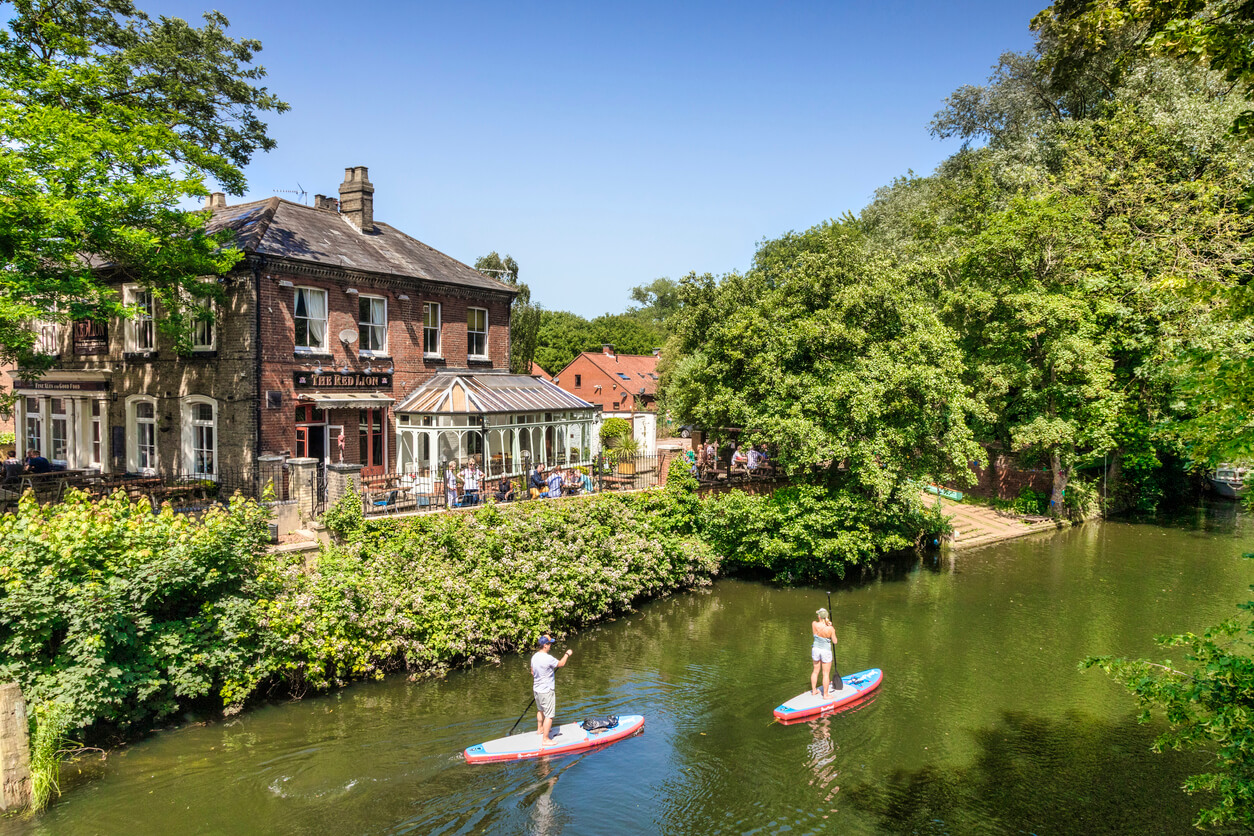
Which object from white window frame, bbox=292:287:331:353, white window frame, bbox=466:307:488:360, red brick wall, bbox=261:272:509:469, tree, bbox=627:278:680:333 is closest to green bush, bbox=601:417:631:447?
red brick wall, bbox=261:272:509:469

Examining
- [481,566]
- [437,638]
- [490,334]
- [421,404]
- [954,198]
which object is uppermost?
[954,198]

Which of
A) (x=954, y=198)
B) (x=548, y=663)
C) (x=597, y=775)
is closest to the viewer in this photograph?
(x=597, y=775)

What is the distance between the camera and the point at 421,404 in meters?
22.0

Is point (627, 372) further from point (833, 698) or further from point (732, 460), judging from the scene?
point (833, 698)

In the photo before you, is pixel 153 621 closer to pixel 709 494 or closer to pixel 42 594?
pixel 42 594

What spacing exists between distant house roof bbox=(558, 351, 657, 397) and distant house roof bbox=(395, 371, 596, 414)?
31200mm

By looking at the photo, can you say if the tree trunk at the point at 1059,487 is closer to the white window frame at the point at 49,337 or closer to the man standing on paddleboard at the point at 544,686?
the man standing on paddleboard at the point at 544,686

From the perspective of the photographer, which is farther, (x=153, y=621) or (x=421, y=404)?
(x=421, y=404)

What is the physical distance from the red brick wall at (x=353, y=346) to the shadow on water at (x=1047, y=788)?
16.6 meters

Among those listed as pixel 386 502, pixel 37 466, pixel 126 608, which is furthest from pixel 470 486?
pixel 37 466

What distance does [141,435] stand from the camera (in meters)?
22.6

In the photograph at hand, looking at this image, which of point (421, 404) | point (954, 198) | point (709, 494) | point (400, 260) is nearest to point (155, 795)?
point (421, 404)

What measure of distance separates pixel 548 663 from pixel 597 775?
1.76 meters

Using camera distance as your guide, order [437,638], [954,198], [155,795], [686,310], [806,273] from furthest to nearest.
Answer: [954,198] < [686,310] < [806,273] < [437,638] < [155,795]
